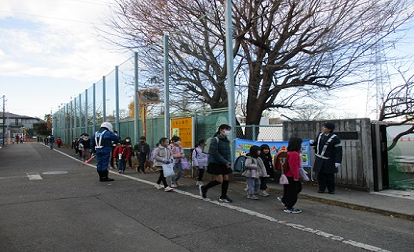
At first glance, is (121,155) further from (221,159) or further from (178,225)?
(178,225)

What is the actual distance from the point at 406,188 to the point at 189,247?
22.1 feet

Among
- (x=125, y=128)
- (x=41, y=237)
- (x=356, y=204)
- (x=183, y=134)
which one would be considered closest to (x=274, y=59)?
(x=183, y=134)

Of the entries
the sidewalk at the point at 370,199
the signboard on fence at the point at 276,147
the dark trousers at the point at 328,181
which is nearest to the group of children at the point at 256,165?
the signboard on fence at the point at 276,147

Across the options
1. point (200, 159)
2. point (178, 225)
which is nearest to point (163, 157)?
point (200, 159)

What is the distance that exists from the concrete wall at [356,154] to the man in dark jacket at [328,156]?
690 mm

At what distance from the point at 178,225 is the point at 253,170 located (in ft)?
8.42

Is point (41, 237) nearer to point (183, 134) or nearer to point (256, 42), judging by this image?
point (183, 134)

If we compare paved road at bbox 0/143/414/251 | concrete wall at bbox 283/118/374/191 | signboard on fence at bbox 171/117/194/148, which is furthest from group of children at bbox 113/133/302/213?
signboard on fence at bbox 171/117/194/148

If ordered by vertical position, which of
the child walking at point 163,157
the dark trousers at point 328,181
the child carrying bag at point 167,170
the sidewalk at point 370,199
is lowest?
the sidewalk at point 370,199

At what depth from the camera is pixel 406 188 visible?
8.40m

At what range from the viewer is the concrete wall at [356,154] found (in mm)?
8008

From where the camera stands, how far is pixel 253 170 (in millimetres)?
7293

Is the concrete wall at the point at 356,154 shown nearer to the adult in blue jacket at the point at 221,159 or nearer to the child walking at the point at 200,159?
the adult in blue jacket at the point at 221,159

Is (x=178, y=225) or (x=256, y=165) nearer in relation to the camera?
(x=178, y=225)
